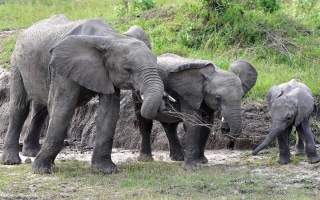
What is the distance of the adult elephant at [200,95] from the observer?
10.3m

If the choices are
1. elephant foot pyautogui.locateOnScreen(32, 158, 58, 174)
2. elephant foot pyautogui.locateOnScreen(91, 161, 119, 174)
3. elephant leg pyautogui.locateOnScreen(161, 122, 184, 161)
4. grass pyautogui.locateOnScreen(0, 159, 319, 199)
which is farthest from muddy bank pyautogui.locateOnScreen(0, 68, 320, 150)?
elephant foot pyautogui.locateOnScreen(32, 158, 58, 174)

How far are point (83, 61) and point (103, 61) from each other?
27 centimetres

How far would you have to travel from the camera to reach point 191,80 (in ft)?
35.4

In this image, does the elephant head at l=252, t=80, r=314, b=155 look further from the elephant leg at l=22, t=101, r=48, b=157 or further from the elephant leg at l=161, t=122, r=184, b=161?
the elephant leg at l=22, t=101, r=48, b=157

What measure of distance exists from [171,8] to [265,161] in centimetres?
634

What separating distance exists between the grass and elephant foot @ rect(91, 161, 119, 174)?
0.09m

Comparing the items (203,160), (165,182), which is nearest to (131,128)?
(203,160)

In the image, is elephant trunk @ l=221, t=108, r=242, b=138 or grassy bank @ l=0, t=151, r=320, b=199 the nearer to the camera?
grassy bank @ l=0, t=151, r=320, b=199

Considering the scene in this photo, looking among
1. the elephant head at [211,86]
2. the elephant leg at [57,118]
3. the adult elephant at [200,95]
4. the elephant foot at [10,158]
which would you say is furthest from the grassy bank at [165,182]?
the elephant head at [211,86]

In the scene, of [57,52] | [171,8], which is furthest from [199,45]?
[57,52]

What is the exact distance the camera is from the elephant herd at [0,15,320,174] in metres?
9.97

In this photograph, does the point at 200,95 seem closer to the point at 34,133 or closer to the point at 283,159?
the point at 283,159

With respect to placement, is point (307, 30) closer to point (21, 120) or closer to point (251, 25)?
point (251, 25)

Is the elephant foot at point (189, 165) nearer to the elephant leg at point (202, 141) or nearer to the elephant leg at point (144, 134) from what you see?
the elephant leg at point (202, 141)
